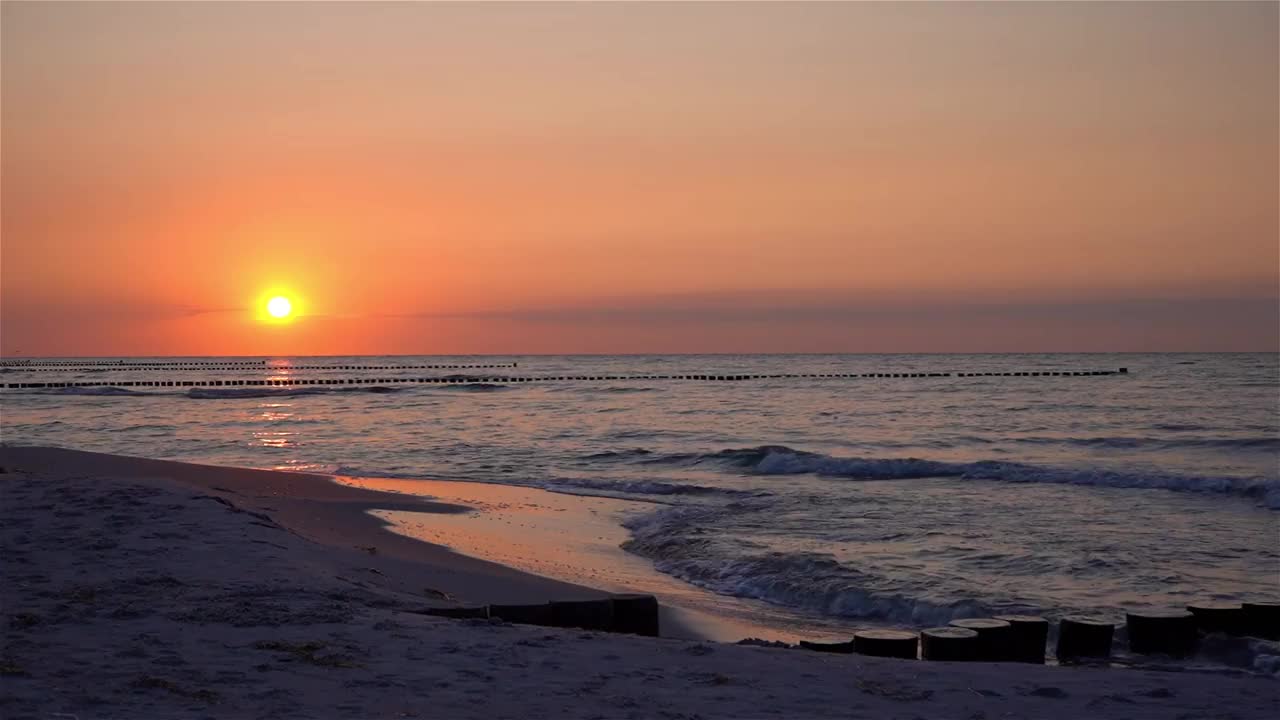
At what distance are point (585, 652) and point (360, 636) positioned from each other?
133 cm

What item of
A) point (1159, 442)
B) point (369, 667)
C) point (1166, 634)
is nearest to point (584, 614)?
point (369, 667)

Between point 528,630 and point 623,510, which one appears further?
point 623,510

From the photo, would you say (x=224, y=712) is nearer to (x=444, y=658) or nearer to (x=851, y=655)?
(x=444, y=658)

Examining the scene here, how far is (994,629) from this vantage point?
729cm

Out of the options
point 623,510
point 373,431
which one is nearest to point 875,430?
point 373,431

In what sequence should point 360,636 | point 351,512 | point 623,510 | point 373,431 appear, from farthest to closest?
1. point 373,431
2. point 623,510
3. point 351,512
4. point 360,636

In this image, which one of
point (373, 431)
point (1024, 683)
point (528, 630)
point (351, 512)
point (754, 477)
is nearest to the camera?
point (1024, 683)

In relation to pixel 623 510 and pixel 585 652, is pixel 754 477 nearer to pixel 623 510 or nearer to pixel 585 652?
pixel 623 510

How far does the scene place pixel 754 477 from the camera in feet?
78.1

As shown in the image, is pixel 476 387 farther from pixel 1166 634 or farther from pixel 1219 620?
pixel 1166 634

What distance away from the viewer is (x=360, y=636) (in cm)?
650

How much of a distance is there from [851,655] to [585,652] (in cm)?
167

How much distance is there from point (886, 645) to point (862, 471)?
18240mm

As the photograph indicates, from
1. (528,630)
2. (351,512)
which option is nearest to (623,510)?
(351,512)
